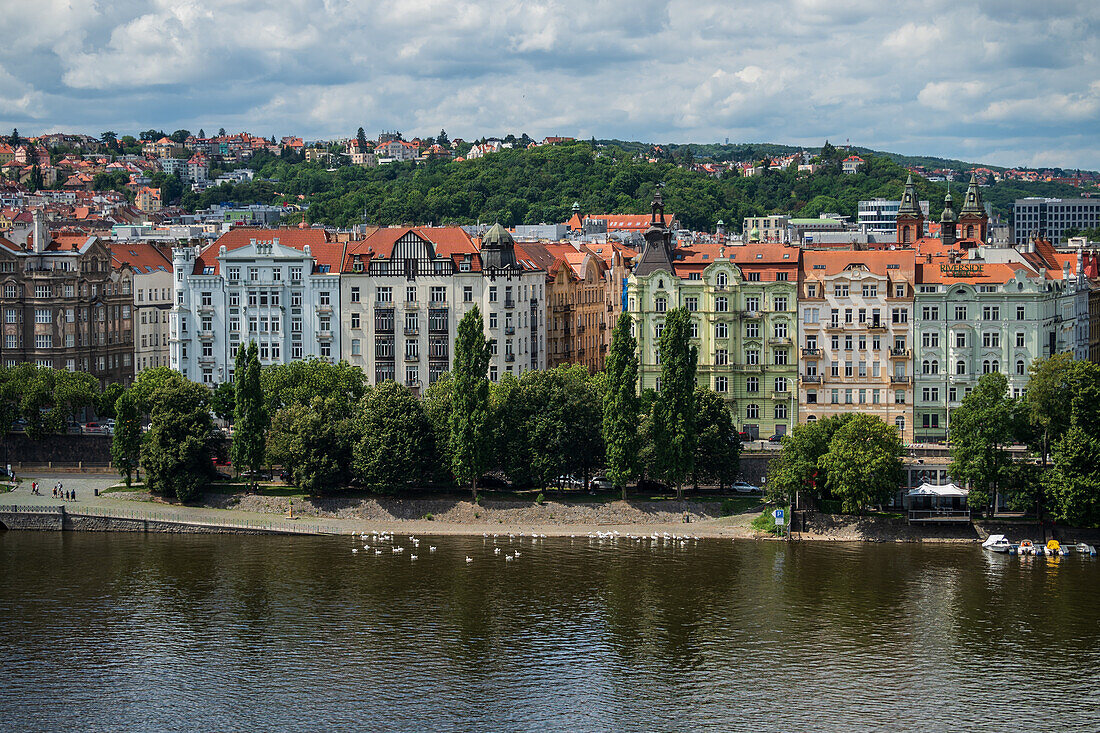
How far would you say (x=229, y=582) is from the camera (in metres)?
103

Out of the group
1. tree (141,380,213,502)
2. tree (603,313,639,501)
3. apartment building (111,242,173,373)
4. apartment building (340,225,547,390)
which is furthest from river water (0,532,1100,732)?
apartment building (111,242,173,373)

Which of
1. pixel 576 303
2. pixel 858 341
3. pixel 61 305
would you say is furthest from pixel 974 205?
pixel 61 305

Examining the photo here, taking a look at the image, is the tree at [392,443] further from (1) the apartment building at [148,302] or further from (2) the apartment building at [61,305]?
(1) the apartment building at [148,302]

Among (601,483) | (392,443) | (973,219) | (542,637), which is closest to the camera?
(542,637)

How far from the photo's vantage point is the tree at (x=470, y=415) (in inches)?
4702

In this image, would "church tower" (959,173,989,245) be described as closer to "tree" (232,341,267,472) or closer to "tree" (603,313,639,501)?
"tree" (603,313,639,501)

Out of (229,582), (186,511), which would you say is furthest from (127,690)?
(186,511)

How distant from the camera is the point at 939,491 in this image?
4523 inches

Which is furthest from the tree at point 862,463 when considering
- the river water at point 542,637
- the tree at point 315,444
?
the tree at point 315,444

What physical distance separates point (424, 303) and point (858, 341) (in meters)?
39.5

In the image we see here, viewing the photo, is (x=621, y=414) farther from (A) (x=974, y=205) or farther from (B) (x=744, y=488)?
(A) (x=974, y=205)

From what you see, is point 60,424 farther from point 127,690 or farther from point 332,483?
point 127,690

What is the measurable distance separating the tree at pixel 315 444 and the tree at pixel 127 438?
12.3 meters

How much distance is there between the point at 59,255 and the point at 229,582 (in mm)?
70764
